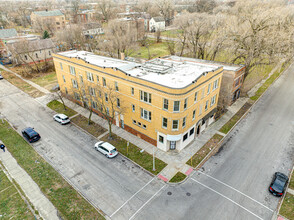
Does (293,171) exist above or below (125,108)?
below

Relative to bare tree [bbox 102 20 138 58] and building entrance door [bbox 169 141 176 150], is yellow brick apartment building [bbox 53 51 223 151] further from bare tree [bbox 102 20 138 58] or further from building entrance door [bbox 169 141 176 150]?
bare tree [bbox 102 20 138 58]

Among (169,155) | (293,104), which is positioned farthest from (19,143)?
(293,104)

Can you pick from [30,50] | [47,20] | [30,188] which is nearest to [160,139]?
[30,188]

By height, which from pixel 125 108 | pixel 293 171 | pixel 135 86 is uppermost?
pixel 135 86

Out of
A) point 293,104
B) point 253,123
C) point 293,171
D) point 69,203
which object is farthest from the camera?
point 293,104

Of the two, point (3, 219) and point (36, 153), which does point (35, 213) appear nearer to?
point (3, 219)

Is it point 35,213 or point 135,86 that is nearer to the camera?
point 35,213

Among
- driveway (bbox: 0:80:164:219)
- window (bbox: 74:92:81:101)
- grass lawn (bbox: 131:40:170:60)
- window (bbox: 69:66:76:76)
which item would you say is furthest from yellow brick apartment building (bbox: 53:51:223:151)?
grass lawn (bbox: 131:40:170:60)

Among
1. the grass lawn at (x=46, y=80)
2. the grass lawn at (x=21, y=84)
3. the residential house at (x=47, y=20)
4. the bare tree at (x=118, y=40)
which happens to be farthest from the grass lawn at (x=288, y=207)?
the residential house at (x=47, y=20)
